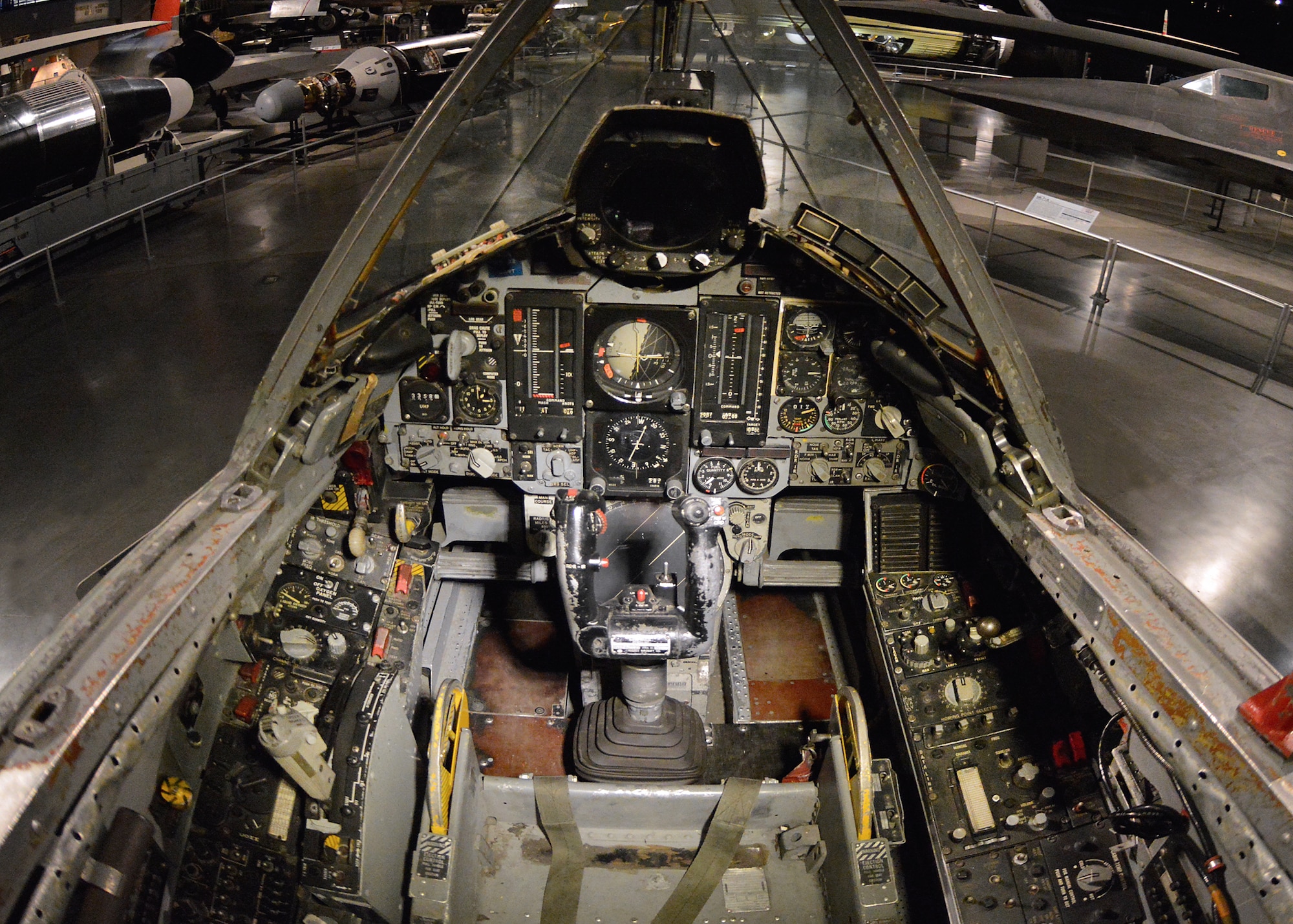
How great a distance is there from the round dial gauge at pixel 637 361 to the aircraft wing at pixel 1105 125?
17.7ft

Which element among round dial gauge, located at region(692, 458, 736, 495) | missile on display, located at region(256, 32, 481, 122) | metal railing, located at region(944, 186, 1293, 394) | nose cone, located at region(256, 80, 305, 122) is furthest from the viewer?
missile on display, located at region(256, 32, 481, 122)

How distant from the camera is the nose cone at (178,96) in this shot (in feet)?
25.3

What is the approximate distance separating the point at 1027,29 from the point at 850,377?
638cm

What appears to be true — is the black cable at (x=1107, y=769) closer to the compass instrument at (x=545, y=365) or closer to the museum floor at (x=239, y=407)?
the museum floor at (x=239, y=407)

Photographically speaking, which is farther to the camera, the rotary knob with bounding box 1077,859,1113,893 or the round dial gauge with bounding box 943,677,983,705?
the round dial gauge with bounding box 943,677,983,705

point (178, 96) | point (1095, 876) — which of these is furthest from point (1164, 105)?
point (178, 96)

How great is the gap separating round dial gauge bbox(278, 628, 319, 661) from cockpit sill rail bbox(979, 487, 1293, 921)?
2712 mm

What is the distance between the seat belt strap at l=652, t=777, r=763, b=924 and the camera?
3.39m

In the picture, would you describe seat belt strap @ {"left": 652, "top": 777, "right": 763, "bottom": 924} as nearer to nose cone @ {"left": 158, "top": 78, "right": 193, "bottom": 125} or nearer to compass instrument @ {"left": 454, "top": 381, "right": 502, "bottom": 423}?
compass instrument @ {"left": 454, "top": 381, "right": 502, "bottom": 423}

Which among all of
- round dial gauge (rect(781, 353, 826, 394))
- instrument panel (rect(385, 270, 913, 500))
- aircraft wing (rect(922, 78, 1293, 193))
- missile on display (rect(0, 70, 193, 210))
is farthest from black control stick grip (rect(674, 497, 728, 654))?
aircraft wing (rect(922, 78, 1293, 193))

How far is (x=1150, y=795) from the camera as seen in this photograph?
2.49m

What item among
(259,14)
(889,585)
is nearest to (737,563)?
(889,585)

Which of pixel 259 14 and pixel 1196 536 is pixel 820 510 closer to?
pixel 1196 536

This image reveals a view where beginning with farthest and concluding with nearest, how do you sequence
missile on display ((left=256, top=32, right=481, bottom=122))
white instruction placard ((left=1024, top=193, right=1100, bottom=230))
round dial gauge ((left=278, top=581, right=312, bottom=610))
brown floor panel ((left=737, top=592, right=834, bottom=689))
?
missile on display ((left=256, top=32, right=481, bottom=122)), white instruction placard ((left=1024, top=193, right=1100, bottom=230)), brown floor panel ((left=737, top=592, right=834, bottom=689)), round dial gauge ((left=278, top=581, right=312, bottom=610))
